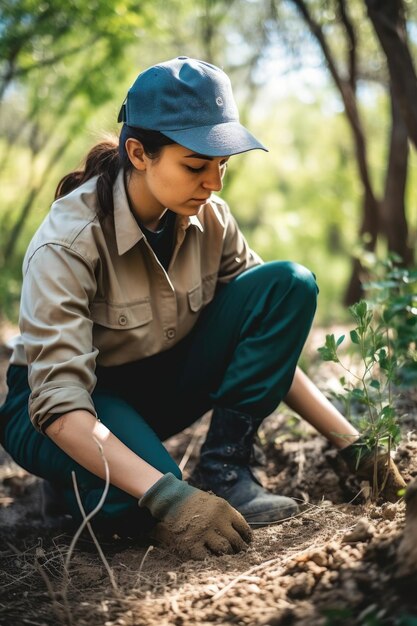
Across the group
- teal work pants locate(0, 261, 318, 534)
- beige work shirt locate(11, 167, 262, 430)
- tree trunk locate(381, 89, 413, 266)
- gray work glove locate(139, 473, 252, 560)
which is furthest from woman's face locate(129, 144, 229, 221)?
tree trunk locate(381, 89, 413, 266)

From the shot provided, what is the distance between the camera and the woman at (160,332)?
5.82 ft

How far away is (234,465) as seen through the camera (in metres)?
2.17

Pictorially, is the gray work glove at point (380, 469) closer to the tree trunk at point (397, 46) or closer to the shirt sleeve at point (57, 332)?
the shirt sleeve at point (57, 332)

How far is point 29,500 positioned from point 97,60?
4.54 m

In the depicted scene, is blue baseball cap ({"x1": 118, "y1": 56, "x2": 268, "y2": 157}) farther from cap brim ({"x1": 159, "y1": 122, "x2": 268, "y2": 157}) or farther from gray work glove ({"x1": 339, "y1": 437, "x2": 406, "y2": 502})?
gray work glove ({"x1": 339, "y1": 437, "x2": 406, "y2": 502})

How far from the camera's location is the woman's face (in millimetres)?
1900

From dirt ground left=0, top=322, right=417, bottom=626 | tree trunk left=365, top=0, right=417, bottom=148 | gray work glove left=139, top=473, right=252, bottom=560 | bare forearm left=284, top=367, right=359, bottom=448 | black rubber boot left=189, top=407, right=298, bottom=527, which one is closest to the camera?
dirt ground left=0, top=322, right=417, bottom=626

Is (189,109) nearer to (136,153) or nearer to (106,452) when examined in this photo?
(136,153)

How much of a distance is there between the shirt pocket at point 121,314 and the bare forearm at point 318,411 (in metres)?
0.51

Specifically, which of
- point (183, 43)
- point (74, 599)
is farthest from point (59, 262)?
point (183, 43)

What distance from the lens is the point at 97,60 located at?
6.18 meters

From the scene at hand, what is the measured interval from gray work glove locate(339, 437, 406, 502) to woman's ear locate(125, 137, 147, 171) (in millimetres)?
976

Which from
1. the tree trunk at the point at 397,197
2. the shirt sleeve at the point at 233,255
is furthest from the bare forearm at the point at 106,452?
the tree trunk at the point at 397,197

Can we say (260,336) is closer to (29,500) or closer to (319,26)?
(29,500)
